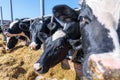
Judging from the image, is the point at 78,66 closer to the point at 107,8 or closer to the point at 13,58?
the point at 107,8

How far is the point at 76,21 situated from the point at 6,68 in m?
2.60

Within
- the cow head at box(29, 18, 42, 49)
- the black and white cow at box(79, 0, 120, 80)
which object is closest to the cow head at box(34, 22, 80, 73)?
the black and white cow at box(79, 0, 120, 80)

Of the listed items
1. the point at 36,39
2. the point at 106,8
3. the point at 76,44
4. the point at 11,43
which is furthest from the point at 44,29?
the point at 11,43

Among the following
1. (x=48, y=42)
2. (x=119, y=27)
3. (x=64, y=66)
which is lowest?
(x=64, y=66)

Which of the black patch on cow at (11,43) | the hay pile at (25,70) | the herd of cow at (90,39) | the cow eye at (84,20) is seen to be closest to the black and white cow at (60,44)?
the herd of cow at (90,39)

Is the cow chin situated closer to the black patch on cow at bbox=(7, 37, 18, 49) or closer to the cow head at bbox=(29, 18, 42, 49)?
the cow head at bbox=(29, 18, 42, 49)

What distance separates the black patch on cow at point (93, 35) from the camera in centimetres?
269

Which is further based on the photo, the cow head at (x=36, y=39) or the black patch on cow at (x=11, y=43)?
the black patch on cow at (x=11, y=43)

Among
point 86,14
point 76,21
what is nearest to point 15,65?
point 76,21

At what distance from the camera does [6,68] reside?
600cm

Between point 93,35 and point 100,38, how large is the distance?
0.52 ft

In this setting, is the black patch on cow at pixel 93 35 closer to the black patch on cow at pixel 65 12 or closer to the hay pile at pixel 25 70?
the black patch on cow at pixel 65 12

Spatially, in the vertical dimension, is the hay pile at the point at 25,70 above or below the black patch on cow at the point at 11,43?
above

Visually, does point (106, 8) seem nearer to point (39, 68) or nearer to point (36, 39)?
point (39, 68)
